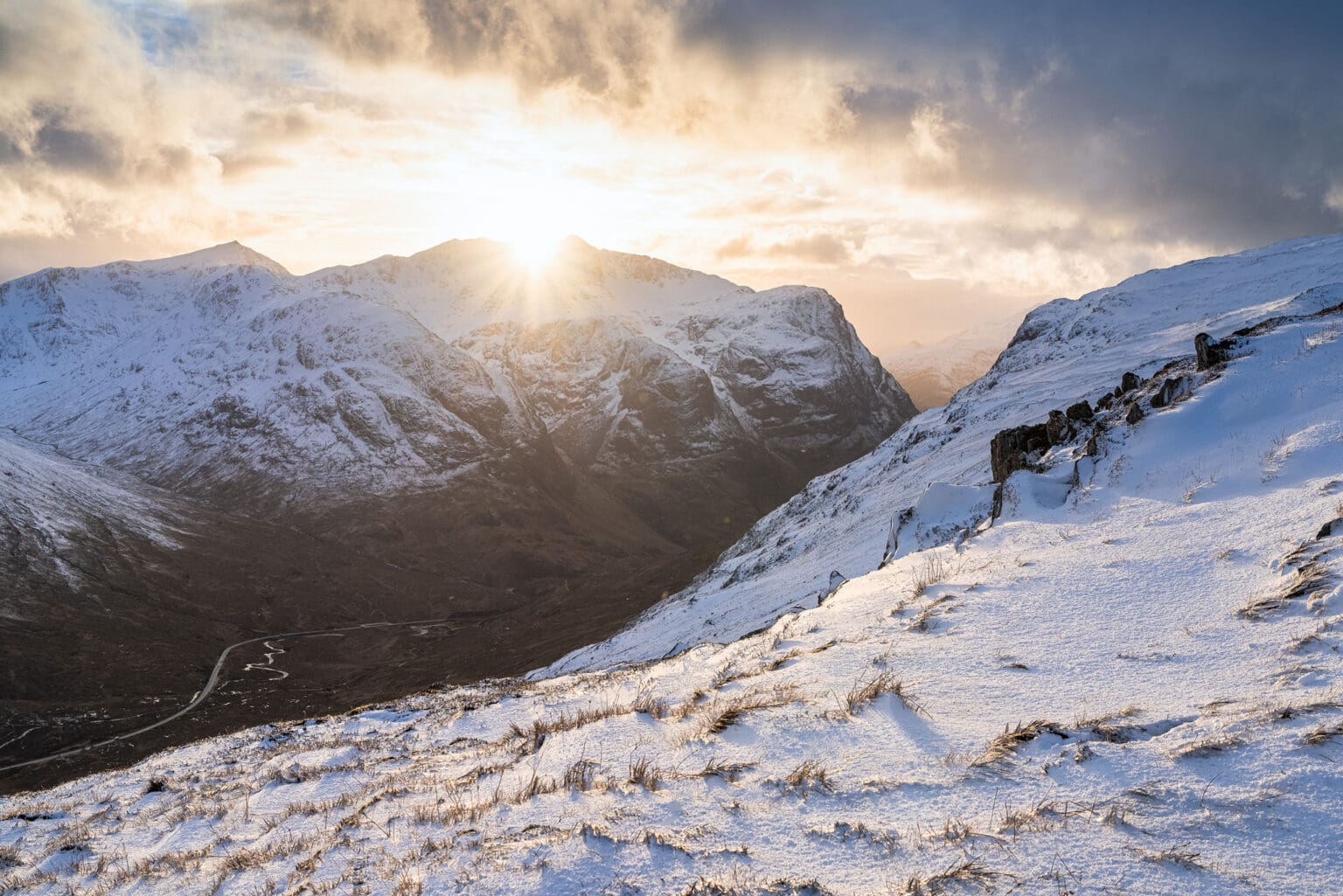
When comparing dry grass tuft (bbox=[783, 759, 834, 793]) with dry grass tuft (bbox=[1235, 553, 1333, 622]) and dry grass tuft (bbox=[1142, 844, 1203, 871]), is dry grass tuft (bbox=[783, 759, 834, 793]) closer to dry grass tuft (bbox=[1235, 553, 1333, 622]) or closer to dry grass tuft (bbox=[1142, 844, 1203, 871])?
dry grass tuft (bbox=[1142, 844, 1203, 871])

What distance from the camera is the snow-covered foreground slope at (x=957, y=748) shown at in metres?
4.42

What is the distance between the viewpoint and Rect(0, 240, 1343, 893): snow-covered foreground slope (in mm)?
4418

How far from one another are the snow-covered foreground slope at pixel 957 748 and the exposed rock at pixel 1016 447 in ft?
17.3

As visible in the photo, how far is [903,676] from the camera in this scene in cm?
764

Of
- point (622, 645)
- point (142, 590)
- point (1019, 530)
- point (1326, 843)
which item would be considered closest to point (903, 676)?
point (1326, 843)

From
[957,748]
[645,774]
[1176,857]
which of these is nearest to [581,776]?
[645,774]

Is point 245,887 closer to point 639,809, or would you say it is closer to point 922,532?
point 639,809

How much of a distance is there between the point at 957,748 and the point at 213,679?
10303 centimetres

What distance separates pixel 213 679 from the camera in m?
84.7

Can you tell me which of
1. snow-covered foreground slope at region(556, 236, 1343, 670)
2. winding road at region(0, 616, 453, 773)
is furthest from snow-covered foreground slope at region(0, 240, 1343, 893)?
winding road at region(0, 616, 453, 773)

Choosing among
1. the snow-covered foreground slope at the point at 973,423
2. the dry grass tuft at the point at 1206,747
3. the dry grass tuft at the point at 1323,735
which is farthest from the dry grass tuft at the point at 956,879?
the snow-covered foreground slope at the point at 973,423

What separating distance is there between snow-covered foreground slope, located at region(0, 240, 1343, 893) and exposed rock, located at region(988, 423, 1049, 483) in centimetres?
527

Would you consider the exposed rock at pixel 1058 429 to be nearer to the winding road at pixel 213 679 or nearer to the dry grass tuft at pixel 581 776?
the dry grass tuft at pixel 581 776

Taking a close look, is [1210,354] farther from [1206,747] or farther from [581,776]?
[581,776]
